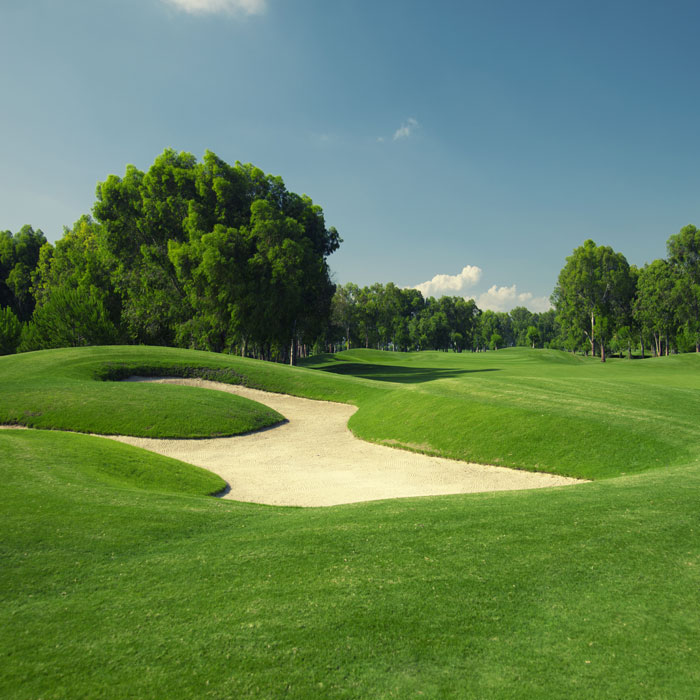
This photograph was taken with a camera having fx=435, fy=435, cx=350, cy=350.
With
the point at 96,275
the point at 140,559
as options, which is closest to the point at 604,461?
the point at 140,559

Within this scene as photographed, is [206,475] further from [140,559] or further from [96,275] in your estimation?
[96,275]

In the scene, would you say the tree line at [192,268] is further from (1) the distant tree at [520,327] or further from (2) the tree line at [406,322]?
(1) the distant tree at [520,327]

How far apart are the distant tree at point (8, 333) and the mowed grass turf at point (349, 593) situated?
122 feet

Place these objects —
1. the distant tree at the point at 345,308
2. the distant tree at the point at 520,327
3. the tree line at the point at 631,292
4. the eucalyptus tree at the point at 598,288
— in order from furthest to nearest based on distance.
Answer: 1. the distant tree at the point at 520,327
2. the distant tree at the point at 345,308
3. the eucalyptus tree at the point at 598,288
4. the tree line at the point at 631,292

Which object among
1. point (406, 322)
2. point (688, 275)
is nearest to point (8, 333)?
point (688, 275)

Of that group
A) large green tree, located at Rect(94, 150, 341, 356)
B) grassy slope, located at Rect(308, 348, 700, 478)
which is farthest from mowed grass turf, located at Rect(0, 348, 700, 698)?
large green tree, located at Rect(94, 150, 341, 356)

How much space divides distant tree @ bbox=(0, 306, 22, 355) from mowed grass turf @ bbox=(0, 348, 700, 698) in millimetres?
37327

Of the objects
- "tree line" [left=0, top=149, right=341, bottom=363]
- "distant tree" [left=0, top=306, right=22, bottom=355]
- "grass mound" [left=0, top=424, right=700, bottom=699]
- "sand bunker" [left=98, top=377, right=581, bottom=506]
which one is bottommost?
"sand bunker" [left=98, top=377, right=581, bottom=506]

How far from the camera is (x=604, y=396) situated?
19.3m

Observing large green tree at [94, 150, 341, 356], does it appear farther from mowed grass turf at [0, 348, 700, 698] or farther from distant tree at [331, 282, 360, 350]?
distant tree at [331, 282, 360, 350]

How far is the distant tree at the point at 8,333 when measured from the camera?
126 ft

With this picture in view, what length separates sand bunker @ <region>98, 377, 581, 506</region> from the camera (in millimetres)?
11609

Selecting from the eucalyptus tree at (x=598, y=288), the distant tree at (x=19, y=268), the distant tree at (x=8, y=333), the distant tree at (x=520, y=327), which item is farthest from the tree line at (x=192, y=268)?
the distant tree at (x=520, y=327)

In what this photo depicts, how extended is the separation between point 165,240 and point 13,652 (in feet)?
131
